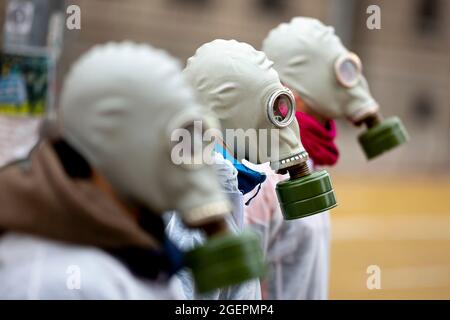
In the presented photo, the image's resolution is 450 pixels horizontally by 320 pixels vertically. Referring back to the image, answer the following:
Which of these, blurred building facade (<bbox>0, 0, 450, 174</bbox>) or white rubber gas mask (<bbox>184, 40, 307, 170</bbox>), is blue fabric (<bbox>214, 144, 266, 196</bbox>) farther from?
blurred building facade (<bbox>0, 0, 450, 174</bbox>)

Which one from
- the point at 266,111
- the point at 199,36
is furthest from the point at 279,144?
the point at 199,36

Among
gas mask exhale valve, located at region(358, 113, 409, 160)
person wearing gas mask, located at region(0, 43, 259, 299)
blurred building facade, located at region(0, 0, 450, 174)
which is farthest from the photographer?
blurred building facade, located at region(0, 0, 450, 174)

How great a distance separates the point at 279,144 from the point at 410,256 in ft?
31.0

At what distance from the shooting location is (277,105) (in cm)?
305

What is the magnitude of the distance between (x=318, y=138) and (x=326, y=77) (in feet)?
0.99

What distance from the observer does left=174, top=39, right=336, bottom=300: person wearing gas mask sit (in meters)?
3.05

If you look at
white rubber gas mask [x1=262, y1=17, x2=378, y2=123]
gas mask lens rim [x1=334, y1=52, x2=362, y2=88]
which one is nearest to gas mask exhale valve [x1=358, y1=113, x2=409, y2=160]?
white rubber gas mask [x1=262, y1=17, x2=378, y2=123]

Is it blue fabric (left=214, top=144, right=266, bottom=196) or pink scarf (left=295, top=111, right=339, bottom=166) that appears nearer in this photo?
blue fabric (left=214, top=144, right=266, bottom=196)

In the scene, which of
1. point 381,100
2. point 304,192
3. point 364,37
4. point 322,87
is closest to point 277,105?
point 304,192

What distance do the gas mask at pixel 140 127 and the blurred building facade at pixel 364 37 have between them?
14.5 meters

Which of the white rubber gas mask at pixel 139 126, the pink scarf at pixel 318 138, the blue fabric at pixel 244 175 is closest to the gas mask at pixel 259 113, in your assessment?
the blue fabric at pixel 244 175

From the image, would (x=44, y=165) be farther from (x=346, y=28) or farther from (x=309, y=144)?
(x=346, y=28)

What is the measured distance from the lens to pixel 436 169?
72.9ft
